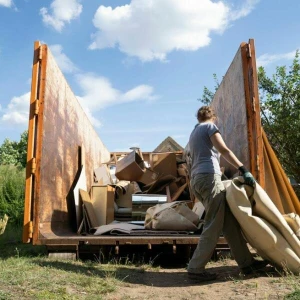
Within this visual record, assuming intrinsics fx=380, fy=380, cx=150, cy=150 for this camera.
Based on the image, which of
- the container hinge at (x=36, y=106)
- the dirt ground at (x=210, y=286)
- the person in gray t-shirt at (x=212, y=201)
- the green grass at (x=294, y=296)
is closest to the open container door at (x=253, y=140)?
the person in gray t-shirt at (x=212, y=201)

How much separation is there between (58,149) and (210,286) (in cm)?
280

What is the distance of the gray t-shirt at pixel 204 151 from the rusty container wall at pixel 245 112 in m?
0.86

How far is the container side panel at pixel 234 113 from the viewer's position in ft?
16.0

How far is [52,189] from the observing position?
4887mm

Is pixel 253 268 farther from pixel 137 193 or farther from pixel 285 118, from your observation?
pixel 285 118

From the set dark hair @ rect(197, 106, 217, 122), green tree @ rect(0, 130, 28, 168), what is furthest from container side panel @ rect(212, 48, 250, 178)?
green tree @ rect(0, 130, 28, 168)

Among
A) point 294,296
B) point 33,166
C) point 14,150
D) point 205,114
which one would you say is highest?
point 14,150

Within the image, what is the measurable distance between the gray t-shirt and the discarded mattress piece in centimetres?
28

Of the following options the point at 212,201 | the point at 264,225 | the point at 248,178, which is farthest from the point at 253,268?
the point at 248,178

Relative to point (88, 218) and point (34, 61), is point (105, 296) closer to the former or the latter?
point (88, 218)

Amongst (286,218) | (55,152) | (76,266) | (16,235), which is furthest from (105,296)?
(16,235)

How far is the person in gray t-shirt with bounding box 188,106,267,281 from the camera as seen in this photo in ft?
12.0

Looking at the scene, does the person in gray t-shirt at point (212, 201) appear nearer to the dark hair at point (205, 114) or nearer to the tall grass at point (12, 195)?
the dark hair at point (205, 114)

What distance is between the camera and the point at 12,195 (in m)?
10.9
